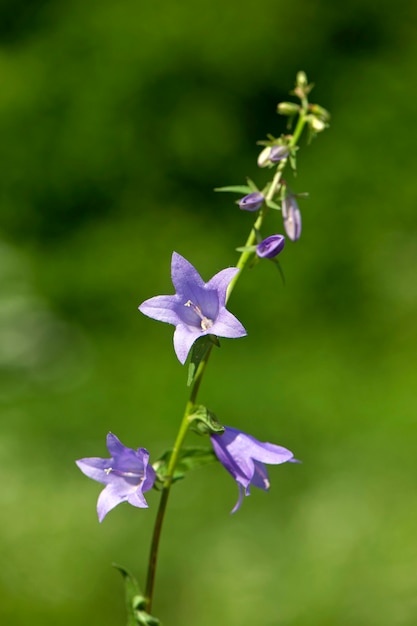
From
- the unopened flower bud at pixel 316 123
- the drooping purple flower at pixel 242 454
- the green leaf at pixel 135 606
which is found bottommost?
the green leaf at pixel 135 606

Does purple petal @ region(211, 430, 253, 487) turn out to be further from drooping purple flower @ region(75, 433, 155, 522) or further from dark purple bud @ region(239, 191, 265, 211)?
dark purple bud @ region(239, 191, 265, 211)

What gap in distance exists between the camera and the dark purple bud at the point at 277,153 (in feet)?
2.42

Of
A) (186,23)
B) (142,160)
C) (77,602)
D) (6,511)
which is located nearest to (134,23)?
(186,23)

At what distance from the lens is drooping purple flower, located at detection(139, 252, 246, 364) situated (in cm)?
68

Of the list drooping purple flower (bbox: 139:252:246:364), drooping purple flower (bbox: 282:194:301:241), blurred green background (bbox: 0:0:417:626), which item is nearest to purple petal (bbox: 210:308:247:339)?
drooping purple flower (bbox: 139:252:246:364)

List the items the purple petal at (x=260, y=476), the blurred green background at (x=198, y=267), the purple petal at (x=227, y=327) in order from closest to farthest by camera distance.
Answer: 1. the purple petal at (x=227, y=327)
2. the purple petal at (x=260, y=476)
3. the blurred green background at (x=198, y=267)

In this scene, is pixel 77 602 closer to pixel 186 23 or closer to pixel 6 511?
pixel 6 511

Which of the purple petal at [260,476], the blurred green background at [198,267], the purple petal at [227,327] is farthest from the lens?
the blurred green background at [198,267]

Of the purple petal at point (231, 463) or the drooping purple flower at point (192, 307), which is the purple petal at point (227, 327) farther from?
the purple petal at point (231, 463)

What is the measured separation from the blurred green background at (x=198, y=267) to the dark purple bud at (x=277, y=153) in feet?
3.29

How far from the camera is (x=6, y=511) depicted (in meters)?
1.71

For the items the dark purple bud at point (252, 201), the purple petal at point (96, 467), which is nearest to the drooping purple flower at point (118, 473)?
the purple petal at point (96, 467)

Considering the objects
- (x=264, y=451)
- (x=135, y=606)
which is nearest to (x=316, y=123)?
(x=264, y=451)

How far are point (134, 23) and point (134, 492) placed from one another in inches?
64.1
